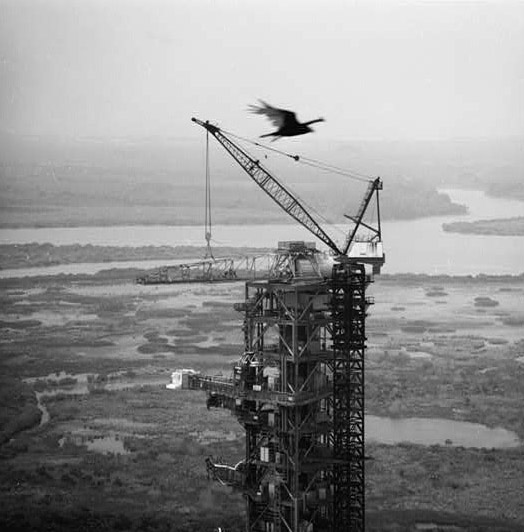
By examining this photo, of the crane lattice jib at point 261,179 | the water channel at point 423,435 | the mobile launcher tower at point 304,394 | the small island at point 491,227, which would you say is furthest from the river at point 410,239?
the mobile launcher tower at point 304,394

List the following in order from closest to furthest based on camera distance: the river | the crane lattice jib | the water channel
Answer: the crane lattice jib → the water channel → the river

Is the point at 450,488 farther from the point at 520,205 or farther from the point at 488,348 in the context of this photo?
the point at 520,205

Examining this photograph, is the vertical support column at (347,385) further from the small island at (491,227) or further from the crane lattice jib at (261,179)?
the small island at (491,227)

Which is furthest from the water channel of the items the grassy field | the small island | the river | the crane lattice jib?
the small island

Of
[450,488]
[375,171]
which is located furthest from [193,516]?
[375,171]

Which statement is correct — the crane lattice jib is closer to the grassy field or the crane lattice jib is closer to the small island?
the grassy field
